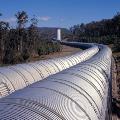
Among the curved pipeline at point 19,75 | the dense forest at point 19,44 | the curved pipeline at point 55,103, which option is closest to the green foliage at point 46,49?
the dense forest at point 19,44

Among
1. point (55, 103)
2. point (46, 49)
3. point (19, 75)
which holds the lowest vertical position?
point (46, 49)

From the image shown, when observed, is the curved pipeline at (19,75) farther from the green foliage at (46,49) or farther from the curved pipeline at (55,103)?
the green foliage at (46,49)

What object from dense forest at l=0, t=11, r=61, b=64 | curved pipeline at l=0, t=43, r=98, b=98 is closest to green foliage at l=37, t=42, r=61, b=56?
dense forest at l=0, t=11, r=61, b=64

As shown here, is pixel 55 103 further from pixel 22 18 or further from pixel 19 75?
pixel 22 18

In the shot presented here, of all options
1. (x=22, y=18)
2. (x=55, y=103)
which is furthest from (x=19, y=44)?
(x=55, y=103)

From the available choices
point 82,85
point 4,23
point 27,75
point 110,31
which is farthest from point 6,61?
point 110,31

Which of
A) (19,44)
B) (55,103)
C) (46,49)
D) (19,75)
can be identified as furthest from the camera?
(46,49)

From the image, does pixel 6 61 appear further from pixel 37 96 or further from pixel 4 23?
pixel 37 96

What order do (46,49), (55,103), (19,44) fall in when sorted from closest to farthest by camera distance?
(55,103) → (19,44) → (46,49)
